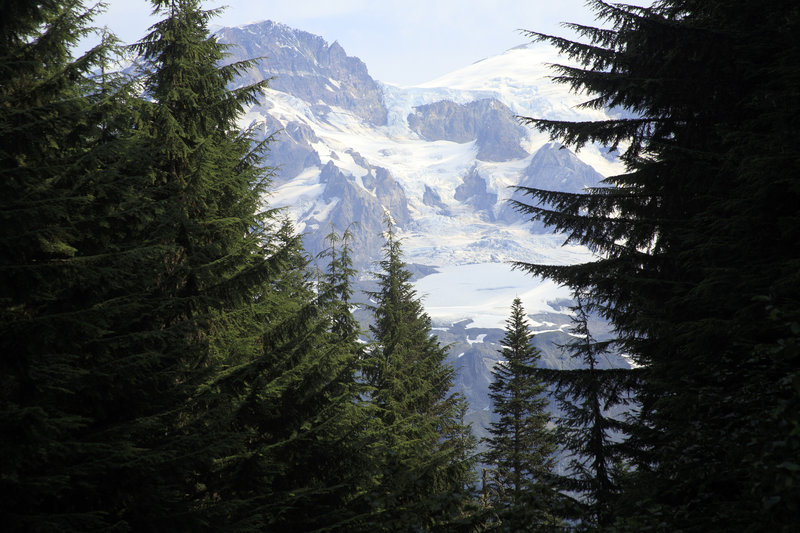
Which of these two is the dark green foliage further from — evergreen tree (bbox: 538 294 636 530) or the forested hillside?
evergreen tree (bbox: 538 294 636 530)

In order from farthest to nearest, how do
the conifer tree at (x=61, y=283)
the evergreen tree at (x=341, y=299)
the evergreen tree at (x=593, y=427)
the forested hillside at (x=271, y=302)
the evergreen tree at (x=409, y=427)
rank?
the evergreen tree at (x=593, y=427)
the evergreen tree at (x=341, y=299)
the evergreen tree at (x=409, y=427)
the forested hillside at (x=271, y=302)
the conifer tree at (x=61, y=283)

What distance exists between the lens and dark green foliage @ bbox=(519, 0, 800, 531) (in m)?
4.76

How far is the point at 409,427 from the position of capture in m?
12.2

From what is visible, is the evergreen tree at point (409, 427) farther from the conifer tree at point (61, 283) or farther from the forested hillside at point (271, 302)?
the conifer tree at point (61, 283)

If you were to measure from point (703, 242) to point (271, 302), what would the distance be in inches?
280

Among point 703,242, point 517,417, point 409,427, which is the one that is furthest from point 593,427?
point 517,417

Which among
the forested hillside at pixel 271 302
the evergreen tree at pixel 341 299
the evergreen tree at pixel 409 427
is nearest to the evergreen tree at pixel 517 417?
the evergreen tree at pixel 409 427

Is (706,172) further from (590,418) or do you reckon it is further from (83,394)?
(83,394)

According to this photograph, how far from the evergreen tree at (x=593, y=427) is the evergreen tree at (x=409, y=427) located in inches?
73.1

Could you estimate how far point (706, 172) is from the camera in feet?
22.3

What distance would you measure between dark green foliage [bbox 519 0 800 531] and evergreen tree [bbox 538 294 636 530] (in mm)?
628

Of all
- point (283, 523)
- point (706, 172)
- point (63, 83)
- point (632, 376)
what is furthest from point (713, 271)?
point (63, 83)

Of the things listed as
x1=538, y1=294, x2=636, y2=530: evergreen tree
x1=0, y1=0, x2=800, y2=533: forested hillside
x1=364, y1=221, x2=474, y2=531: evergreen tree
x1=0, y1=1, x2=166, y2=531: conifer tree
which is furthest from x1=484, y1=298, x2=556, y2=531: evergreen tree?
x1=0, y1=1, x2=166, y2=531: conifer tree

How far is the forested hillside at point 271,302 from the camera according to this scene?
4.67 metres
